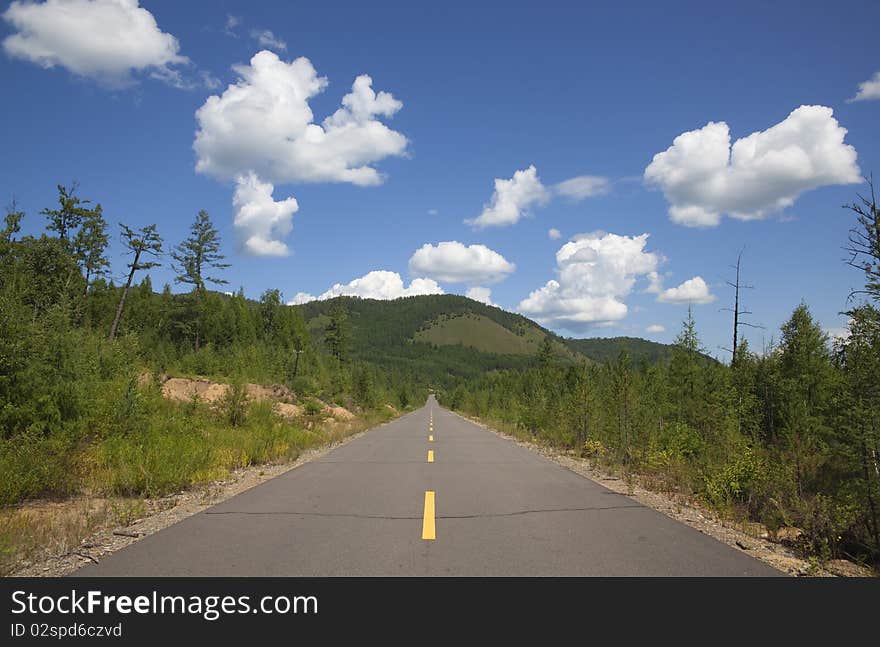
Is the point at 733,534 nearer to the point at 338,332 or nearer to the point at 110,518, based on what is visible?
the point at 110,518

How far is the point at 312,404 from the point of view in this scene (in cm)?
3103

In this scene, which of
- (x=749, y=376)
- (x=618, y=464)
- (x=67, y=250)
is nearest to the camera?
(x=618, y=464)

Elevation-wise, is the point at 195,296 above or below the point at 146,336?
above

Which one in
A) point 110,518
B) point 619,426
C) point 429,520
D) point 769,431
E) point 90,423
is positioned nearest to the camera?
point 429,520

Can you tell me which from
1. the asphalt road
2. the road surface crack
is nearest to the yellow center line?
the asphalt road

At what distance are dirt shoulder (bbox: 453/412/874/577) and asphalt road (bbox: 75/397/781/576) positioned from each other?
0.36 m

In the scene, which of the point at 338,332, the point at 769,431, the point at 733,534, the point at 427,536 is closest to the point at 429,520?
the point at 427,536

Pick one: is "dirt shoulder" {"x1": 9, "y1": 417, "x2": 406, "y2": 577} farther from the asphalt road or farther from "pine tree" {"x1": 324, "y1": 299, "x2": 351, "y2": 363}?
"pine tree" {"x1": 324, "y1": 299, "x2": 351, "y2": 363}

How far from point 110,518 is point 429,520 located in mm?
4667

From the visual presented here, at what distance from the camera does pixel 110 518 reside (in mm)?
7215
